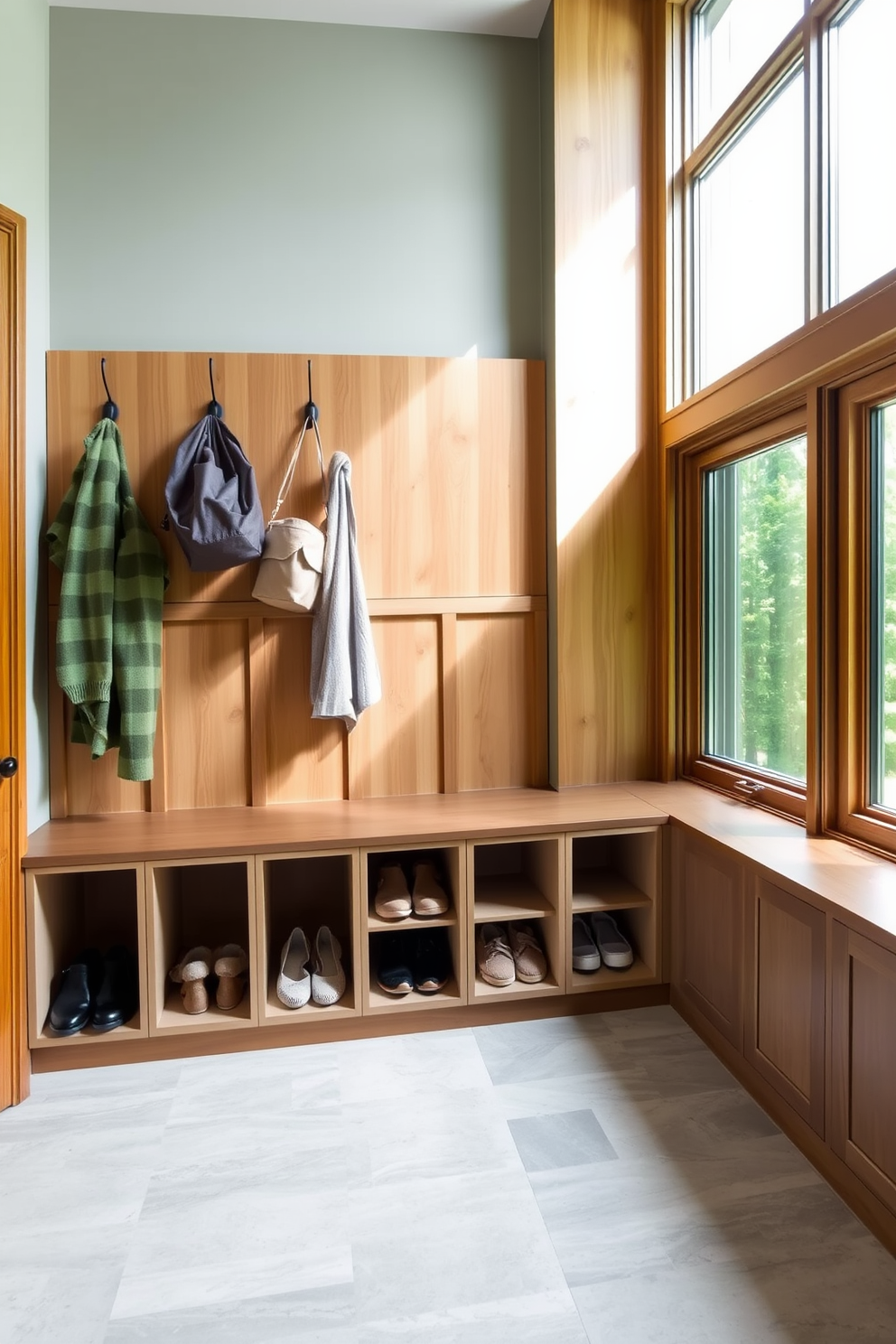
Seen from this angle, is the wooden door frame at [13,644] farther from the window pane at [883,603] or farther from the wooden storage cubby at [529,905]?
the window pane at [883,603]

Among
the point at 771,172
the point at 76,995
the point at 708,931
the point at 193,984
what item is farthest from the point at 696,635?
the point at 76,995

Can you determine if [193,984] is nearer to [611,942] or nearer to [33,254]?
[611,942]

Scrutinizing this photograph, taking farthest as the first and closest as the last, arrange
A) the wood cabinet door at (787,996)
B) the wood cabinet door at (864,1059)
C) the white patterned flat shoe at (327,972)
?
1. the white patterned flat shoe at (327,972)
2. the wood cabinet door at (787,996)
3. the wood cabinet door at (864,1059)

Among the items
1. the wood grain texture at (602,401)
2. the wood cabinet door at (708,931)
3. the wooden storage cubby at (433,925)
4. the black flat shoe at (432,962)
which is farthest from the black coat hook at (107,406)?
the wood cabinet door at (708,931)

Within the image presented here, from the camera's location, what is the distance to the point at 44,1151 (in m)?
1.73

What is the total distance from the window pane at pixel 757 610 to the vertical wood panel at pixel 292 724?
123cm

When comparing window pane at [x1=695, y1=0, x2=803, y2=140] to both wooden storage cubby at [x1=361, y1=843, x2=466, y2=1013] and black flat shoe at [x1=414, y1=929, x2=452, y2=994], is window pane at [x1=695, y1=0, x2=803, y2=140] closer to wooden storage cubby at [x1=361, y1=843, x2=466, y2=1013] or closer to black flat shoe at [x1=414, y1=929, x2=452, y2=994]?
wooden storage cubby at [x1=361, y1=843, x2=466, y2=1013]

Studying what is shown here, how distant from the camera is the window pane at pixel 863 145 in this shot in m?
1.73

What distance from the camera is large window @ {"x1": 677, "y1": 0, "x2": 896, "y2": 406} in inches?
70.3

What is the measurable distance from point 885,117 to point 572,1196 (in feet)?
7.85

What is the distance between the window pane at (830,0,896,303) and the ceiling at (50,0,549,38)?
115 cm

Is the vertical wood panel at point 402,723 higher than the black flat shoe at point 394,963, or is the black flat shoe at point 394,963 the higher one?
the vertical wood panel at point 402,723

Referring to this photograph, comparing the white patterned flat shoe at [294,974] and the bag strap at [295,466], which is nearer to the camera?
the white patterned flat shoe at [294,974]

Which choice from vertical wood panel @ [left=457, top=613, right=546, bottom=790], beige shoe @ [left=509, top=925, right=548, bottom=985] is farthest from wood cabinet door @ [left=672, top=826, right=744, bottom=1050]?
vertical wood panel @ [left=457, top=613, right=546, bottom=790]
